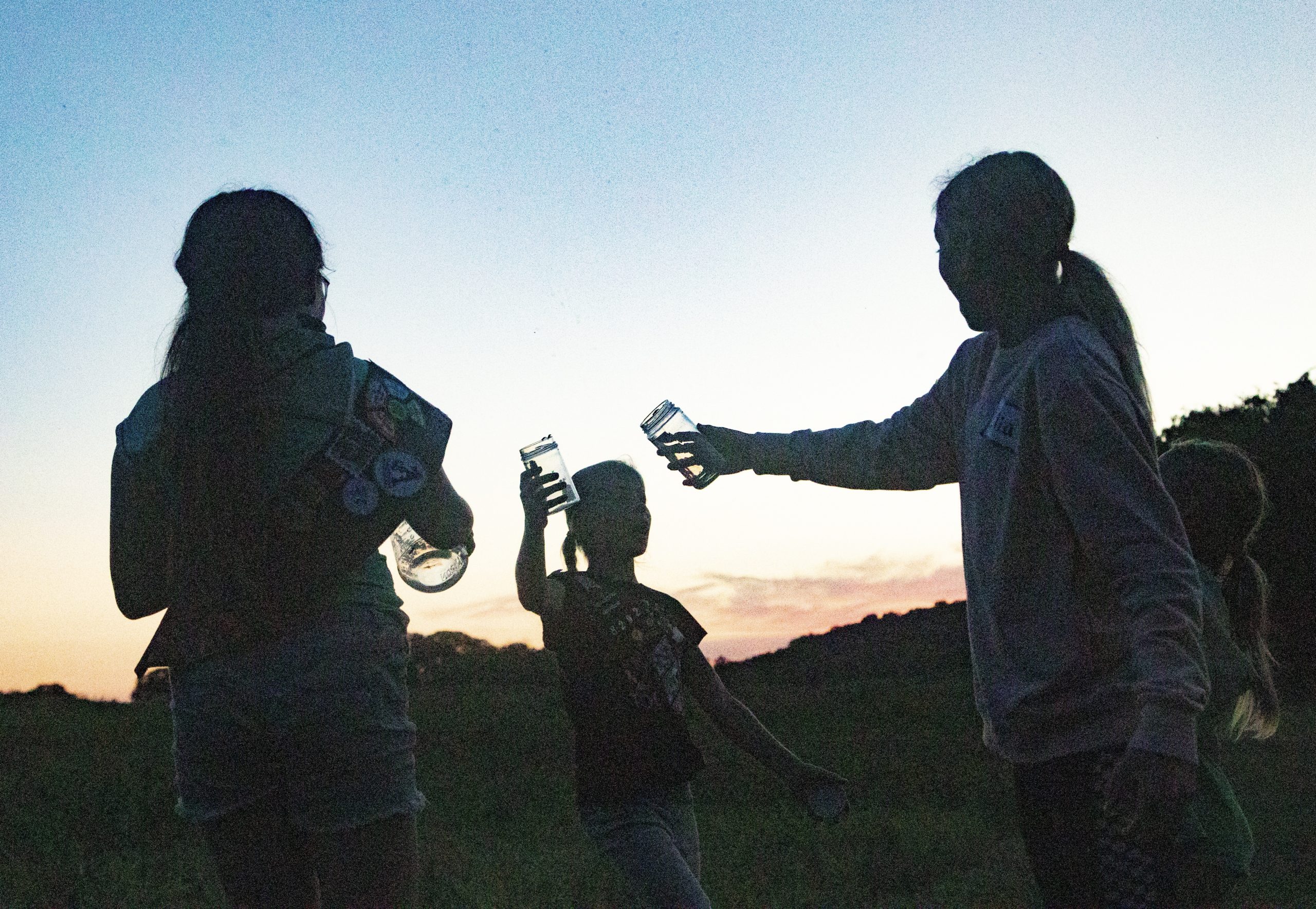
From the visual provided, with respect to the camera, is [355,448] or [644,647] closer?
[355,448]

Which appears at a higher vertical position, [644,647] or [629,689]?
[644,647]

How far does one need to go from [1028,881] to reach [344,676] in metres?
6.76

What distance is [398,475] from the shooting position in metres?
2.52

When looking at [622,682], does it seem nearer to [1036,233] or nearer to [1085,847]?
[1085,847]

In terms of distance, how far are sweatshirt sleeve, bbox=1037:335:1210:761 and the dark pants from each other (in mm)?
246

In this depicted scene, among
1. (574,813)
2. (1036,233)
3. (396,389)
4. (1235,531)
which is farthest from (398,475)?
(574,813)

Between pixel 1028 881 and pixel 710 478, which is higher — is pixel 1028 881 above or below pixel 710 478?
below

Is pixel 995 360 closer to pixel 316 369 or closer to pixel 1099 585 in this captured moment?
pixel 1099 585

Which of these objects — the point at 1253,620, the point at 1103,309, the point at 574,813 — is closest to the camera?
the point at 1103,309

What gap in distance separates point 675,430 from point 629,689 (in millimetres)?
934

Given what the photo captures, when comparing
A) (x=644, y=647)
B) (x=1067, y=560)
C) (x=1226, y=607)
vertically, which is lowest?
(x=1226, y=607)

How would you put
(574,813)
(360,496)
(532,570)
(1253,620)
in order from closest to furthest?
(360,496), (1253,620), (532,570), (574,813)

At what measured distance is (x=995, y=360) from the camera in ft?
8.99

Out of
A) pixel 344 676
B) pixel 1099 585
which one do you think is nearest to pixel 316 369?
pixel 344 676
